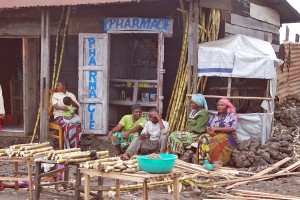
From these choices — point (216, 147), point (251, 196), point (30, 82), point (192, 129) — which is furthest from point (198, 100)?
point (30, 82)

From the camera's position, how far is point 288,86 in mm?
14664

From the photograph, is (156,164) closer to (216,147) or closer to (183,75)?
(216,147)

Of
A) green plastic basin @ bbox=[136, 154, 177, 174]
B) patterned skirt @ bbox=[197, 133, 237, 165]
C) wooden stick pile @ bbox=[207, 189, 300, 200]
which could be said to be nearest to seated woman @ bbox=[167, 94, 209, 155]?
patterned skirt @ bbox=[197, 133, 237, 165]

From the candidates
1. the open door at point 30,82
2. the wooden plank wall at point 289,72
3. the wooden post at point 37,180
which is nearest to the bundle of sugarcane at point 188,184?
the wooden post at point 37,180

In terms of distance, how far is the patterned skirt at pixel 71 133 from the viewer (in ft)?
30.9

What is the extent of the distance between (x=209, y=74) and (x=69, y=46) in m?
3.43

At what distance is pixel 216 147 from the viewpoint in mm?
8117

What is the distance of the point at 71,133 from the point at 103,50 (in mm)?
1831

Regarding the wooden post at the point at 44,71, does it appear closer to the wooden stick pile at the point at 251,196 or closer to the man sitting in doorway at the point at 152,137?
the man sitting in doorway at the point at 152,137

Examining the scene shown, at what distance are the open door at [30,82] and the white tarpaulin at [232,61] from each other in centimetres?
383

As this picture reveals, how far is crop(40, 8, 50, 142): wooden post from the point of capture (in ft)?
31.2

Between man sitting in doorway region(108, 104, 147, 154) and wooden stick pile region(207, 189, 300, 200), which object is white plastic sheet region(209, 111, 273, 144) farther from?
wooden stick pile region(207, 189, 300, 200)

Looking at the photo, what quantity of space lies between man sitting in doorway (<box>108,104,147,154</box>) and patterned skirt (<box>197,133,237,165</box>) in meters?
1.34

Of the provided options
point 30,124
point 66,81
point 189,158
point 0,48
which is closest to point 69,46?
point 66,81
